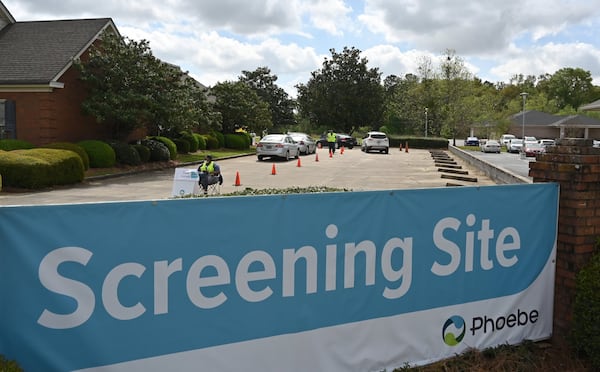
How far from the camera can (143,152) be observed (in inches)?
1027

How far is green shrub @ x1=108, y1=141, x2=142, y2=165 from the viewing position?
2431cm

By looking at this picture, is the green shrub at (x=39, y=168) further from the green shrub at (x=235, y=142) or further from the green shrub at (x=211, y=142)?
the green shrub at (x=235, y=142)

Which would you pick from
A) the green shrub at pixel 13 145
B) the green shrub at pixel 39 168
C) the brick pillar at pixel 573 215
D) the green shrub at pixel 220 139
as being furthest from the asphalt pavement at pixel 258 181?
the green shrub at pixel 220 139

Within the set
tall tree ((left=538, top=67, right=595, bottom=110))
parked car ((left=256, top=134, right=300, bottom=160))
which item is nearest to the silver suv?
parked car ((left=256, top=134, right=300, bottom=160))

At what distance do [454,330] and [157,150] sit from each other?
2489 cm

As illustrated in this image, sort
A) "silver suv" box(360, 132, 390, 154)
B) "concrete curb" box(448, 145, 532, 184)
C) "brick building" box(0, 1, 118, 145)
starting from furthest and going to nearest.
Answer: "silver suv" box(360, 132, 390, 154), "brick building" box(0, 1, 118, 145), "concrete curb" box(448, 145, 532, 184)

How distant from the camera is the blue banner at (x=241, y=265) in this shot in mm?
2990

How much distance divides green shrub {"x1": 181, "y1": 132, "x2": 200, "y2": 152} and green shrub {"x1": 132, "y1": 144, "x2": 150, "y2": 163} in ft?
28.4

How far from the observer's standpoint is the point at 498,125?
76375mm

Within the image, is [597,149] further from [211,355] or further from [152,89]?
[152,89]

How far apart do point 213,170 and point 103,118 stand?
12.2 meters

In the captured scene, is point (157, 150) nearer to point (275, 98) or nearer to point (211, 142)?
point (211, 142)

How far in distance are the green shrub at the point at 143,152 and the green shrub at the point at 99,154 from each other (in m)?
2.68

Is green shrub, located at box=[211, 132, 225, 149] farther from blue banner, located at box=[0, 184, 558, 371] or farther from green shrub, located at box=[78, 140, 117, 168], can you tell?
blue banner, located at box=[0, 184, 558, 371]
